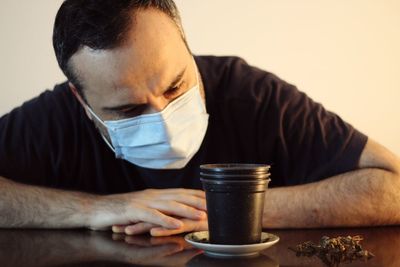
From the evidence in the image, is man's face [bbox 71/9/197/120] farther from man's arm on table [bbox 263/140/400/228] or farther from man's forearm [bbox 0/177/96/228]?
man's arm on table [bbox 263/140/400/228]

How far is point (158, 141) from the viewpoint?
4.75ft

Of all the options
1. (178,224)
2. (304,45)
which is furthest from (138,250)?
(304,45)

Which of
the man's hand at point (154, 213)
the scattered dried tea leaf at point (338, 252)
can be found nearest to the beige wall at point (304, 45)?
the man's hand at point (154, 213)

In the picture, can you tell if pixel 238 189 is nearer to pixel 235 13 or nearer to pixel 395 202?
pixel 395 202

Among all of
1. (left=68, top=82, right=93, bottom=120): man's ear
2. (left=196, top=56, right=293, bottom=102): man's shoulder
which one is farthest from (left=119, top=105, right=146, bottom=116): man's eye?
(left=196, top=56, right=293, bottom=102): man's shoulder

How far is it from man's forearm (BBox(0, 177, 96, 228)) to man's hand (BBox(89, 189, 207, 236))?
0.05 metres

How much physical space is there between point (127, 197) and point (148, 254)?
1.24 ft

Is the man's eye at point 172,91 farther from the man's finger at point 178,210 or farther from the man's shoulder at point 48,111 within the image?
the man's shoulder at point 48,111

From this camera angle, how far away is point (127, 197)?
144cm

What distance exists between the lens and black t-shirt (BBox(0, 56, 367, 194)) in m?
1.61

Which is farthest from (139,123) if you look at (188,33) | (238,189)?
(188,33)

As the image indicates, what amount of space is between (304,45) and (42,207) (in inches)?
55.4

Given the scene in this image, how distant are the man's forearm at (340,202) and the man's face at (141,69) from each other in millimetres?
348

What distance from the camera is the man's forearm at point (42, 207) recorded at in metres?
1.45
